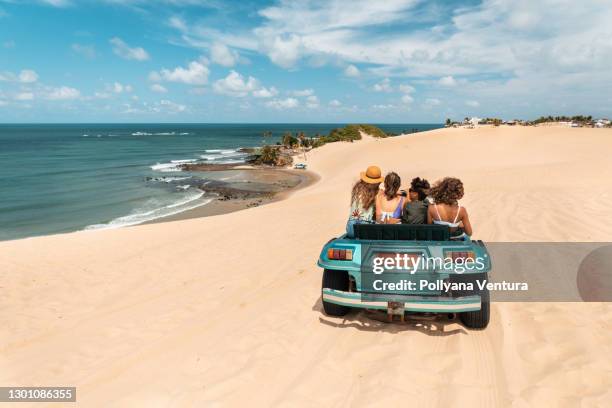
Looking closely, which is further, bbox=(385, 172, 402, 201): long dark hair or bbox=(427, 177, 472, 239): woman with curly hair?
bbox=(385, 172, 402, 201): long dark hair

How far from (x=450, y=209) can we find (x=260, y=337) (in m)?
3.12

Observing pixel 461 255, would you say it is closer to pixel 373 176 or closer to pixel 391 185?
pixel 391 185

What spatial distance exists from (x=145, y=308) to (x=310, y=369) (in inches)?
143

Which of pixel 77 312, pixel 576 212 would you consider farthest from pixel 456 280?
pixel 576 212

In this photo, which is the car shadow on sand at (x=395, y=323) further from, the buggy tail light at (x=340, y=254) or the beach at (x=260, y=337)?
the buggy tail light at (x=340, y=254)

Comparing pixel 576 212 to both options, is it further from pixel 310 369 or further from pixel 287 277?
pixel 310 369

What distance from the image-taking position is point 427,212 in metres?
5.28

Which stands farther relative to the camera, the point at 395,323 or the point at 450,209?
the point at 450,209

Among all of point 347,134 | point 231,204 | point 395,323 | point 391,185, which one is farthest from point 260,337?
point 347,134

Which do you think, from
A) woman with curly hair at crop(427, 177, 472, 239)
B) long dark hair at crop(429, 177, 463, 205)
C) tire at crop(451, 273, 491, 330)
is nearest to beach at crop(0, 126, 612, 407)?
tire at crop(451, 273, 491, 330)

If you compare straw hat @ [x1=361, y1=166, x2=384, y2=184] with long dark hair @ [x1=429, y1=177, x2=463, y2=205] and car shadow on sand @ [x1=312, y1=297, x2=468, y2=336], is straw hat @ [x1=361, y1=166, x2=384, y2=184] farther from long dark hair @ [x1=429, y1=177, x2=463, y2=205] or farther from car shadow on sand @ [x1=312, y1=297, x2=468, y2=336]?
car shadow on sand @ [x1=312, y1=297, x2=468, y2=336]

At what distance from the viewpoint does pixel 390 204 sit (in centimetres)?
559

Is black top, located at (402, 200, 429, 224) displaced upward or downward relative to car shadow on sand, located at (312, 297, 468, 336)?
upward

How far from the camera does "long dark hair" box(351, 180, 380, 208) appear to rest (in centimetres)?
581
